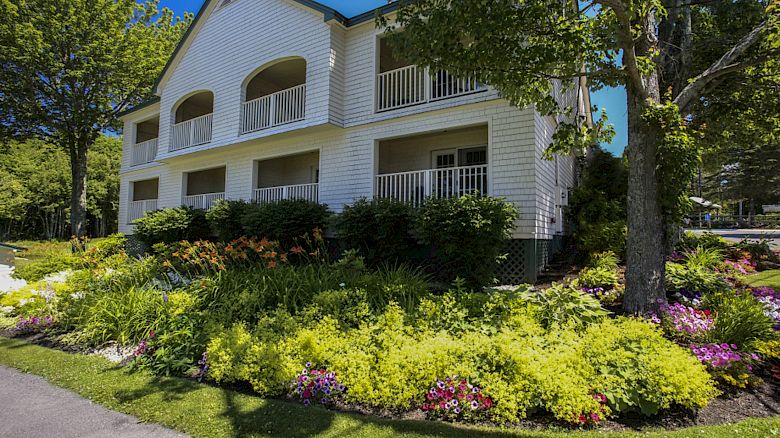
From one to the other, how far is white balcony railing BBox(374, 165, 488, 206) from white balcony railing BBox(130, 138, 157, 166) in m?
12.5

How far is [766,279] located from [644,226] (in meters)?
5.06

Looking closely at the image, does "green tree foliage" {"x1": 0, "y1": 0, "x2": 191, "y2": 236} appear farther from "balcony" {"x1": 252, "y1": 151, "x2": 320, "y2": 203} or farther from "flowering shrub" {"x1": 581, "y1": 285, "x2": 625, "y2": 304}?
"flowering shrub" {"x1": 581, "y1": 285, "x2": 625, "y2": 304}

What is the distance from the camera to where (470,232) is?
720 cm

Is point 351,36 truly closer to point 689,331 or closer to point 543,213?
point 543,213

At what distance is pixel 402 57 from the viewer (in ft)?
18.9

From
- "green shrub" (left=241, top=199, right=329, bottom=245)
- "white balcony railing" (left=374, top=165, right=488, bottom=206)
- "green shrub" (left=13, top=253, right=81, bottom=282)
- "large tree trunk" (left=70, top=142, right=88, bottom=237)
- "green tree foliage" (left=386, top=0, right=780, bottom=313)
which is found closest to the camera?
"green tree foliage" (left=386, top=0, right=780, bottom=313)

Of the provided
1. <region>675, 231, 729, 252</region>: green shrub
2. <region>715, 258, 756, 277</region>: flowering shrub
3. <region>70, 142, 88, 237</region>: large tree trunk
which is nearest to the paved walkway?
<region>715, 258, 756, 277</region>: flowering shrub

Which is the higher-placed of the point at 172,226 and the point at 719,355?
the point at 172,226

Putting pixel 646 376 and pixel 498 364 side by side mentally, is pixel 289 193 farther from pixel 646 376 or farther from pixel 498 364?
pixel 646 376

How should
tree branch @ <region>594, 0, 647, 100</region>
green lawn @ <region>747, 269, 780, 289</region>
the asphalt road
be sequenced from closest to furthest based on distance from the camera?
tree branch @ <region>594, 0, 647, 100</region>
green lawn @ <region>747, 269, 780, 289</region>
the asphalt road

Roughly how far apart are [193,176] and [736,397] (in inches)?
717

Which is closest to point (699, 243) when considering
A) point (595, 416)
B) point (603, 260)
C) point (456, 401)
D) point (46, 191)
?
point (603, 260)

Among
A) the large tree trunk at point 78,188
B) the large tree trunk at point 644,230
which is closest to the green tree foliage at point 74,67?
the large tree trunk at point 78,188

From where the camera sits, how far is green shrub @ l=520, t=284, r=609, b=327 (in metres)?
4.41
